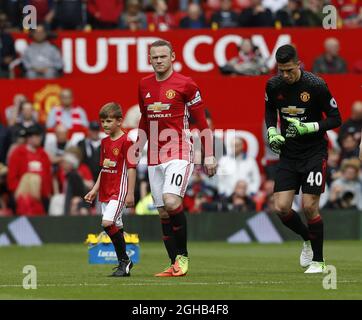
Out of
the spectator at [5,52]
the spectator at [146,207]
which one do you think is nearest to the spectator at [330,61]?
the spectator at [146,207]

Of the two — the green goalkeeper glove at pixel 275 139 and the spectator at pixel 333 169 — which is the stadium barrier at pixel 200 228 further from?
the green goalkeeper glove at pixel 275 139

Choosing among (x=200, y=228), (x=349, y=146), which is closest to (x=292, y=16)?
(x=349, y=146)

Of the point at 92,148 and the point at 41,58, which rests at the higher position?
the point at 41,58

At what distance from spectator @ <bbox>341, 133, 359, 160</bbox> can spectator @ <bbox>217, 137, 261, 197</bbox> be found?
165 centimetres

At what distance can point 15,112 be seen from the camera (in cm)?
2361

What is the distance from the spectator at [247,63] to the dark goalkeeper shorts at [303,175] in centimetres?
1044

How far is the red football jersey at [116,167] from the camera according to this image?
1366 centimetres

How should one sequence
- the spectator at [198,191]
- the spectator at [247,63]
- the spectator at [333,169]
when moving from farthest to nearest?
the spectator at [247,63] < the spectator at [333,169] < the spectator at [198,191]

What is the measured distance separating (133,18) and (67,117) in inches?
127

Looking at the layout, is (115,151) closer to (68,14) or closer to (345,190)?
(345,190)

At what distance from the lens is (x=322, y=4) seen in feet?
86.1

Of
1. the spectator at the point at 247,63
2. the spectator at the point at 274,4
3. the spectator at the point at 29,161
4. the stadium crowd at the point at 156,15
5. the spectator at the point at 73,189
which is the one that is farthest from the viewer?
the spectator at the point at 274,4

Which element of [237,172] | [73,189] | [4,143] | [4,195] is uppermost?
[4,143]
